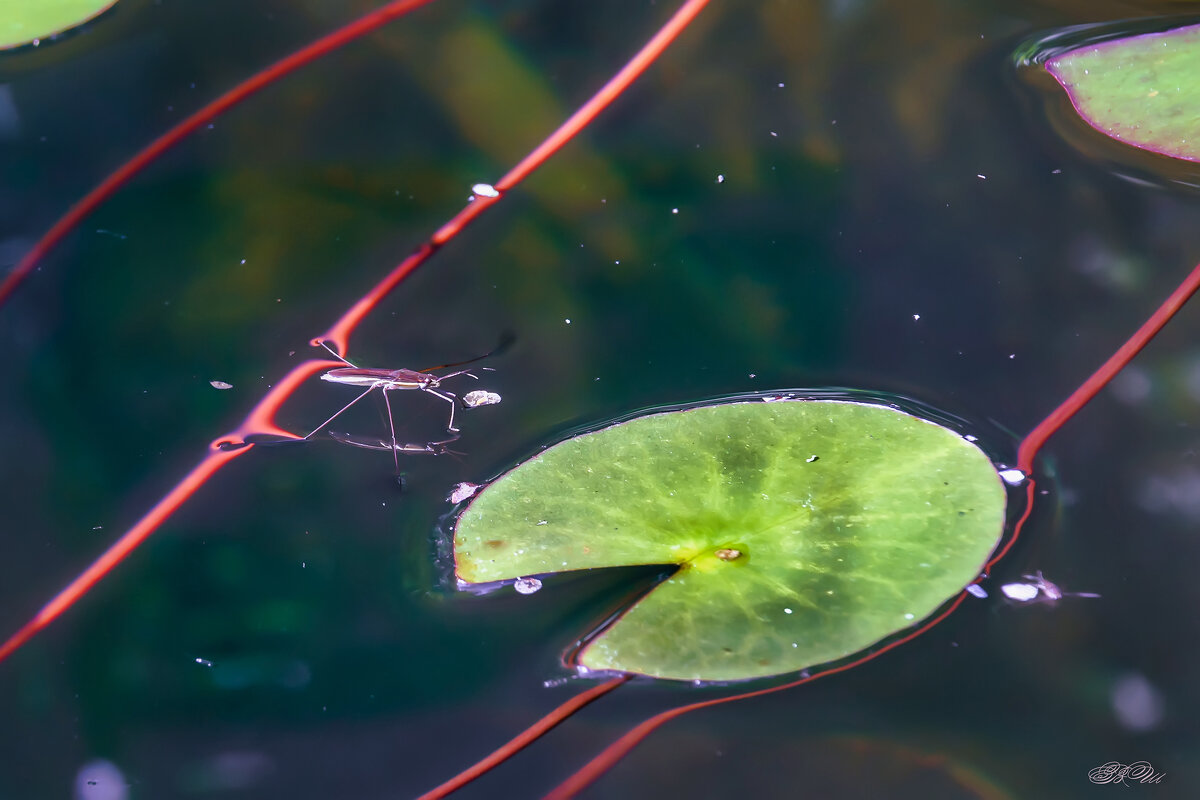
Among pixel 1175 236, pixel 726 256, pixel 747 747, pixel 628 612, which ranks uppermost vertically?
pixel 1175 236

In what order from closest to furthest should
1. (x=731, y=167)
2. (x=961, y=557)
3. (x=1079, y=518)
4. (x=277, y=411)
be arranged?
1. (x=961, y=557)
2. (x=1079, y=518)
3. (x=277, y=411)
4. (x=731, y=167)

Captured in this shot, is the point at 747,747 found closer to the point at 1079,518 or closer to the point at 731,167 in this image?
the point at 1079,518

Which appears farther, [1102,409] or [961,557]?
[1102,409]

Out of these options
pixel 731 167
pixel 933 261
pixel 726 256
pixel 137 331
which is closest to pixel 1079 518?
pixel 933 261

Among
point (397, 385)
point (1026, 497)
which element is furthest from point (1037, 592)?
point (397, 385)

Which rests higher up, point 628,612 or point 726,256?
point 726,256

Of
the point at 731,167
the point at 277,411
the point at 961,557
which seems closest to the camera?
the point at 961,557
